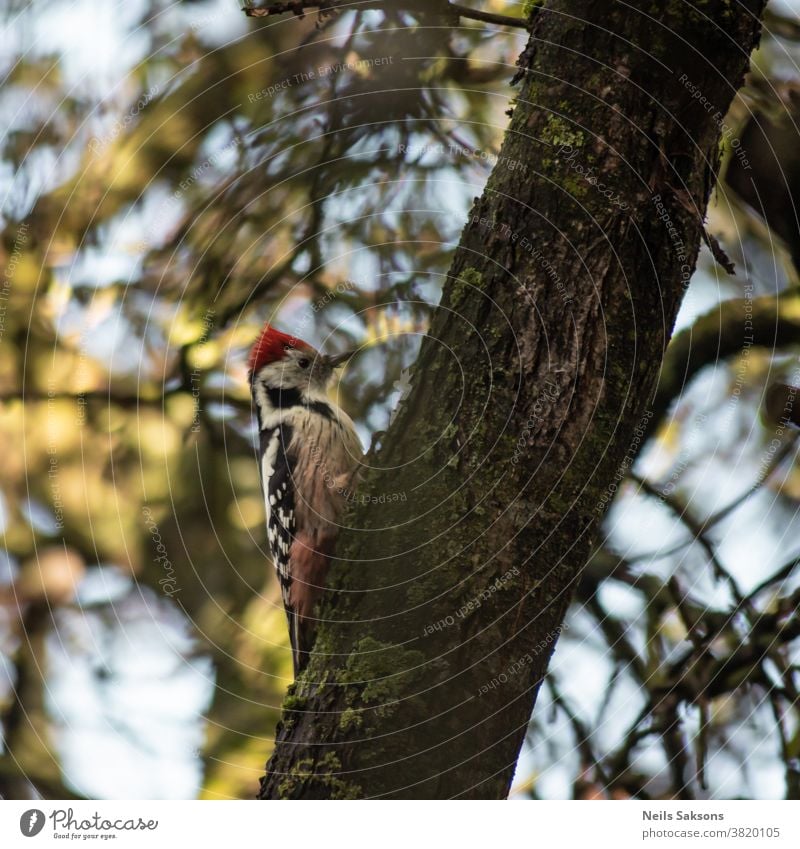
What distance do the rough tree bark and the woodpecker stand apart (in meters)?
0.78

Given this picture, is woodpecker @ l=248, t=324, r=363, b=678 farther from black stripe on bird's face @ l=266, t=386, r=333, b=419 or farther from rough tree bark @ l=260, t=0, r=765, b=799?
rough tree bark @ l=260, t=0, r=765, b=799

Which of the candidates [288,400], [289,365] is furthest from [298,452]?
[289,365]

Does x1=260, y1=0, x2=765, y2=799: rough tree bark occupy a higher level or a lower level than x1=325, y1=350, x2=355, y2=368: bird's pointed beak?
lower

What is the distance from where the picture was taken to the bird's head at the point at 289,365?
2805 millimetres

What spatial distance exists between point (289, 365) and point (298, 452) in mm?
346

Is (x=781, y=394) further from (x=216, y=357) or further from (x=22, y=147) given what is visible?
(x=22, y=147)

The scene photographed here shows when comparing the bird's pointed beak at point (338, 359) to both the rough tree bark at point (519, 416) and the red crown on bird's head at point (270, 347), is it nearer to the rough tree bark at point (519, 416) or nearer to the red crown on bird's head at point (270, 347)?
the red crown on bird's head at point (270, 347)

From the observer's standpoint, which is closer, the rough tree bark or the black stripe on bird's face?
the rough tree bark

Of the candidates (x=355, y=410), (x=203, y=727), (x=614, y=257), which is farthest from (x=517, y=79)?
(x=203, y=727)

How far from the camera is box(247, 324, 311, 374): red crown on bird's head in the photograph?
278 centimetres

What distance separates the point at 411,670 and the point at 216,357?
1.39 m

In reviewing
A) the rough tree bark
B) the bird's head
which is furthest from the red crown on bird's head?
the rough tree bark

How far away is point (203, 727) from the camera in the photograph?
2.20 meters

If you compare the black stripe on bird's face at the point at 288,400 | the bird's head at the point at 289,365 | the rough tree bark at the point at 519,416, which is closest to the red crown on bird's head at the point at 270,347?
the bird's head at the point at 289,365
